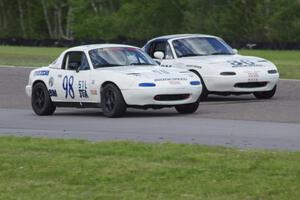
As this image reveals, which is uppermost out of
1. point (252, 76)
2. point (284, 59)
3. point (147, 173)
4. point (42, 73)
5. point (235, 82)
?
point (147, 173)

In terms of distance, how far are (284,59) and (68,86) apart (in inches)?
1054

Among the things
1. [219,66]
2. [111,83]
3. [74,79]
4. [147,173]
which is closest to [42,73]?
[74,79]

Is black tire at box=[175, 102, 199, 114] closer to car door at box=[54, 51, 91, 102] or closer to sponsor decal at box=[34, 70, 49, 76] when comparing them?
car door at box=[54, 51, 91, 102]

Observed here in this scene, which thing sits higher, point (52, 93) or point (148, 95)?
point (148, 95)

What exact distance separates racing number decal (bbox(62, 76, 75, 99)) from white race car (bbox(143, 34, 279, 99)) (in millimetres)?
2422

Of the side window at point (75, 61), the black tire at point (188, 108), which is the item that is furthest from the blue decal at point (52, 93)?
the black tire at point (188, 108)

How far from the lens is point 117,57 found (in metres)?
17.7

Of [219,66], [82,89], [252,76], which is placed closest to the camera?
[82,89]

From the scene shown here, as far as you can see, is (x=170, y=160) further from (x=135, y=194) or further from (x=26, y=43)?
(x=26, y=43)

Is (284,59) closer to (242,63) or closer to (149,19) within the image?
(242,63)

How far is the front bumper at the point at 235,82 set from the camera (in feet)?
64.2

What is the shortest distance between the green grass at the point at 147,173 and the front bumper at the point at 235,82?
8.73 metres

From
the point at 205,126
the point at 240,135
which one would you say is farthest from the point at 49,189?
the point at 205,126

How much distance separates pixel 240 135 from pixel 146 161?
375cm
